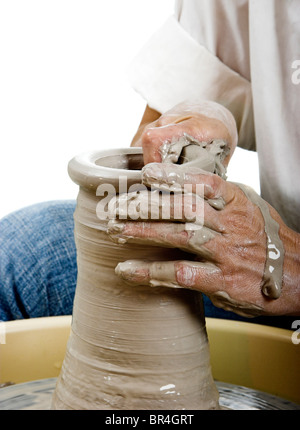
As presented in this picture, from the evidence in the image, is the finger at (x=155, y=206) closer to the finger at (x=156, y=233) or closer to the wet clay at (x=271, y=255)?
the finger at (x=156, y=233)

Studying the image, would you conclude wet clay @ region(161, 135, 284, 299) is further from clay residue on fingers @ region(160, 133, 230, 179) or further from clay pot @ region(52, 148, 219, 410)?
clay pot @ region(52, 148, 219, 410)

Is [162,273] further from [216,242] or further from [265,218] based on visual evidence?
[265,218]

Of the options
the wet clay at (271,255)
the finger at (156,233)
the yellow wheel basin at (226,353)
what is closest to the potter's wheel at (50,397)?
the yellow wheel basin at (226,353)

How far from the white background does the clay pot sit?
362 cm

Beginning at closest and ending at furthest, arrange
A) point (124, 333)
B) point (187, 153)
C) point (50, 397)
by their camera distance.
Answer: point (124, 333), point (187, 153), point (50, 397)

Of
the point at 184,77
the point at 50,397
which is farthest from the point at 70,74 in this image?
the point at 50,397

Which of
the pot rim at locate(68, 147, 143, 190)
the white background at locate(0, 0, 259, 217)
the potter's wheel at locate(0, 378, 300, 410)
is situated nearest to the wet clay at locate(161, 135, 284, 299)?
the pot rim at locate(68, 147, 143, 190)

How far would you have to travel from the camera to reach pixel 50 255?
1533mm

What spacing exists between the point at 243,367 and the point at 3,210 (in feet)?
9.36

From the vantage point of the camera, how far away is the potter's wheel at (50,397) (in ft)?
4.00

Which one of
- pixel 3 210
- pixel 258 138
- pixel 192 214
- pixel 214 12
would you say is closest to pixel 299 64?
pixel 258 138

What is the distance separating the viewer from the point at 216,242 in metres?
0.95

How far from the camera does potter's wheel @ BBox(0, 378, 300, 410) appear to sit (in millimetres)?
1220

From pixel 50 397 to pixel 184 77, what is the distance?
952 mm
